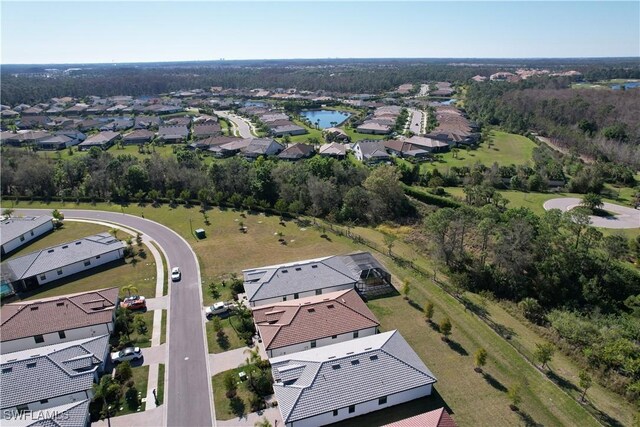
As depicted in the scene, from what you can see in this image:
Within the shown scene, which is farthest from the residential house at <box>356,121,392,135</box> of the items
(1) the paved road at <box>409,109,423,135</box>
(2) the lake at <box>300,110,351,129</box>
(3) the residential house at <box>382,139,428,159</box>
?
(3) the residential house at <box>382,139,428,159</box>

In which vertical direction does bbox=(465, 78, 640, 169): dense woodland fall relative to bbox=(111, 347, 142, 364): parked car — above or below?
above

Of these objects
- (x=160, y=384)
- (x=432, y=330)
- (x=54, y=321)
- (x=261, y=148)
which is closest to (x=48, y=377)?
(x=160, y=384)

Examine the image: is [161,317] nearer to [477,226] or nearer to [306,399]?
[306,399]

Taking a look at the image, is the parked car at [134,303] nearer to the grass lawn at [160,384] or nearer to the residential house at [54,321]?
the residential house at [54,321]

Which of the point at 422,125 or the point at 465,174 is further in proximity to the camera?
the point at 422,125

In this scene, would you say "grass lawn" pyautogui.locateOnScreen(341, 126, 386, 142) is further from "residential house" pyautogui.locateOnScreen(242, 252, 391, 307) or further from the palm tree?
the palm tree

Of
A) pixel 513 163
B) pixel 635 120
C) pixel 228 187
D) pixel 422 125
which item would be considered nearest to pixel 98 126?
pixel 228 187
